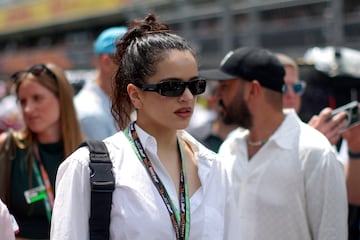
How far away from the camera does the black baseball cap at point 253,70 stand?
10.7 feet

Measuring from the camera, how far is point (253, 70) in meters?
3.26

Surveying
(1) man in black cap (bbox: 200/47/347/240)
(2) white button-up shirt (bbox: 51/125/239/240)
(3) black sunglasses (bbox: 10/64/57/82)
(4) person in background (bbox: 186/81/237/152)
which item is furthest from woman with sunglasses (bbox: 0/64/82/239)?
(4) person in background (bbox: 186/81/237/152)

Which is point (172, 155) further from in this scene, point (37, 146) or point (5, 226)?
point (37, 146)

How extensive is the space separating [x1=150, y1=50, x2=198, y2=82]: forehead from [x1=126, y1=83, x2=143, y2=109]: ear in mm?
85

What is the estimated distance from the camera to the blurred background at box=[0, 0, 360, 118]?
4.42 m

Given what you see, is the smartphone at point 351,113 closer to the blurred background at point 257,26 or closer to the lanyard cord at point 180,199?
the blurred background at point 257,26

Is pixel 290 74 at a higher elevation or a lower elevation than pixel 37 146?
higher

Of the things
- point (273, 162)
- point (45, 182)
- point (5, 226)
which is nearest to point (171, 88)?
point (5, 226)

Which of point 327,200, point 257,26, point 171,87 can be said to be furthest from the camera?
point 257,26

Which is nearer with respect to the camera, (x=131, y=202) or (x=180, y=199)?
(x=131, y=202)

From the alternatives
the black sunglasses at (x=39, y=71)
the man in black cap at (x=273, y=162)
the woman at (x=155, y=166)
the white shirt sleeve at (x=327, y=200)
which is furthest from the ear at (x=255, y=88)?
the black sunglasses at (x=39, y=71)

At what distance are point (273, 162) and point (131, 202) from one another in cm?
110

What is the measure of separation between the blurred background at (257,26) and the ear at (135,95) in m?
0.60

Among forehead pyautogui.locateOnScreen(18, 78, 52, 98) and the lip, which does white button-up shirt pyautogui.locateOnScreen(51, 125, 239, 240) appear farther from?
forehead pyautogui.locateOnScreen(18, 78, 52, 98)
